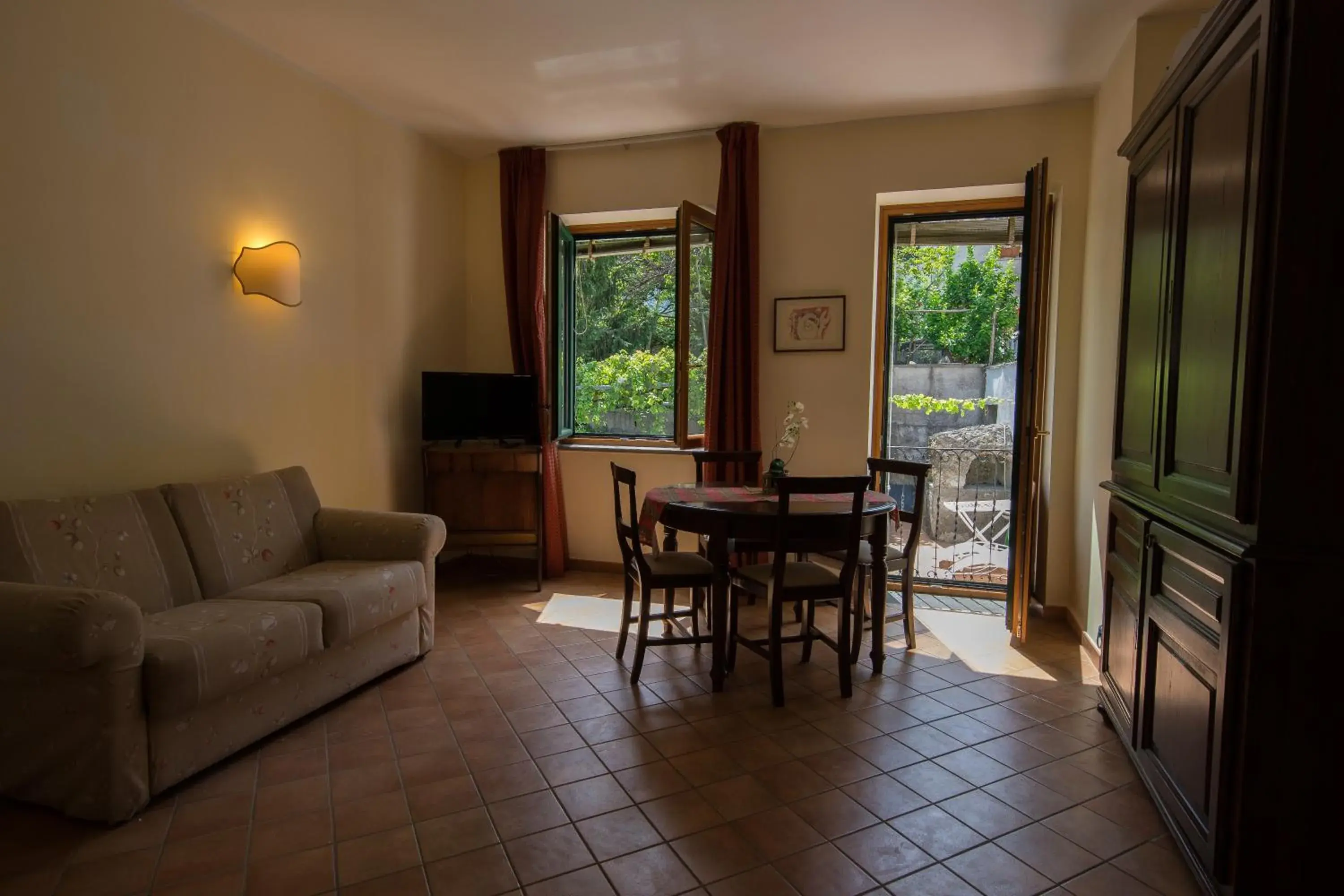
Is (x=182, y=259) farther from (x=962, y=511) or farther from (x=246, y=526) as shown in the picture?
(x=962, y=511)

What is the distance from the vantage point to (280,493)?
3.32 metres

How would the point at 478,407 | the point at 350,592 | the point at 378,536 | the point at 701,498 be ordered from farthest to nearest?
the point at 478,407 → the point at 378,536 → the point at 701,498 → the point at 350,592

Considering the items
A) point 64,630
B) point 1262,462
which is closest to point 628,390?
point 64,630

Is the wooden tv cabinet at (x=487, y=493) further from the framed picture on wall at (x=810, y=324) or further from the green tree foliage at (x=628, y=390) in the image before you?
the framed picture on wall at (x=810, y=324)

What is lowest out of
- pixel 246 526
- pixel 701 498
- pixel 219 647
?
pixel 219 647

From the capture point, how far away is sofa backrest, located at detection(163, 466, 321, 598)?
2.88 m

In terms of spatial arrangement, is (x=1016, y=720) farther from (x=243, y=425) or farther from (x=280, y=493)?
(x=243, y=425)

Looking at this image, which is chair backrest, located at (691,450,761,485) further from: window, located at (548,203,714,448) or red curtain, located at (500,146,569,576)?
red curtain, located at (500,146,569,576)

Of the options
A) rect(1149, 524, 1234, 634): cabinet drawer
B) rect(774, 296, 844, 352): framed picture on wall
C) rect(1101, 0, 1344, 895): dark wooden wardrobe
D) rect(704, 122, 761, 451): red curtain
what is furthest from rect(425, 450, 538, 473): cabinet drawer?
rect(1101, 0, 1344, 895): dark wooden wardrobe

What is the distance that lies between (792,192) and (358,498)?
312 cm

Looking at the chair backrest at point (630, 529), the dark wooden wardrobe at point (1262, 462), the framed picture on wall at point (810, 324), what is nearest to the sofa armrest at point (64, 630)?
the chair backrest at point (630, 529)

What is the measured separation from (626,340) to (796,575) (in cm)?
248

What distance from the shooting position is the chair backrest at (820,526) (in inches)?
109

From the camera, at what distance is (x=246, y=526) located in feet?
10.1
